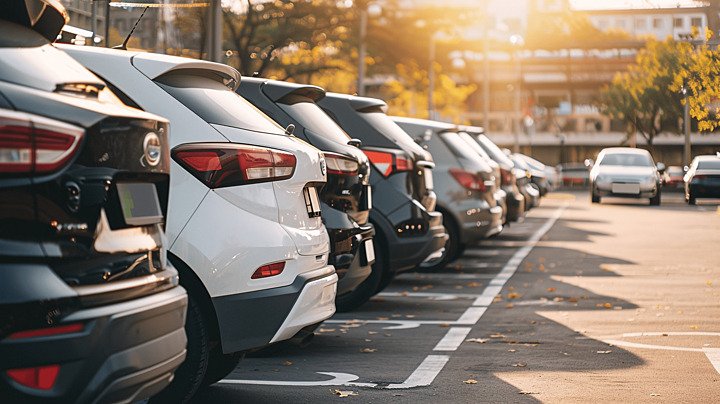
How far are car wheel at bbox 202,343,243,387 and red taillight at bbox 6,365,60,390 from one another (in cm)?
280

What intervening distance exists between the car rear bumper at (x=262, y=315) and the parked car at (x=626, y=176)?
3530 cm

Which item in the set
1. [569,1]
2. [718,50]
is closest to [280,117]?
[718,50]

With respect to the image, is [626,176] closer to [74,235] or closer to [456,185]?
[456,185]

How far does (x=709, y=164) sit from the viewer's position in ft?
134

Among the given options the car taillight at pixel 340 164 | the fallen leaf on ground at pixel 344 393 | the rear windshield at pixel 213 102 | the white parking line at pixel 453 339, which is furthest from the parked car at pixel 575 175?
the rear windshield at pixel 213 102

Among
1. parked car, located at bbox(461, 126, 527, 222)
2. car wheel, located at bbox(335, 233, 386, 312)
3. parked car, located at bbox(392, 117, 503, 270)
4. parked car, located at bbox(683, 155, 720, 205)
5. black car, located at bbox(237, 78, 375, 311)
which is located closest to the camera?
black car, located at bbox(237, 78, 375, 311)

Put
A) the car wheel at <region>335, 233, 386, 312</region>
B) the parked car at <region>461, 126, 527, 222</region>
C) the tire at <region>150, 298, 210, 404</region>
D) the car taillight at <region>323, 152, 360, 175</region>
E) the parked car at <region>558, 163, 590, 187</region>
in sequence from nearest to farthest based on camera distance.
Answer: the tire at <region>150, 298, 210, 404</region> → the car taillight at <region>323, 152, 360, 175</region> → the car wheel at <region>335, 233, 386, 312</region> → the parked car at <region>461, 126, 527, 222</region> → the parked car at <region>558, 163, 590, 187</region>

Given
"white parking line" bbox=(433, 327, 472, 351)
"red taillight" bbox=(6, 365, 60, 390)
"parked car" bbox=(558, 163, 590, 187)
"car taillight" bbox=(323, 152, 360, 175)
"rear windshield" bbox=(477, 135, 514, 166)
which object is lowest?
"parked car" bbox=(558, 163, 590, 187)

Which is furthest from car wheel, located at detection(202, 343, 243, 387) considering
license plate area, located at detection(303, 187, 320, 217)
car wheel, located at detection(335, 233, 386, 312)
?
car wheel, located at detection(335, 233, 386, 312)

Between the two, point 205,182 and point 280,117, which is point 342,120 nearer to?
point 280,117

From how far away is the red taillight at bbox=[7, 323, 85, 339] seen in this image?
14.2 feet

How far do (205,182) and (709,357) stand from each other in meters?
3.95

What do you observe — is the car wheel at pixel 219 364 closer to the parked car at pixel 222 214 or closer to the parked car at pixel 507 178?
the parked car at pixel 222 214

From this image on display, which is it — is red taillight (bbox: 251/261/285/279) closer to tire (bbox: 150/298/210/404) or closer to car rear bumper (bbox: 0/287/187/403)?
tire (bbox: 150/298/210/404)
